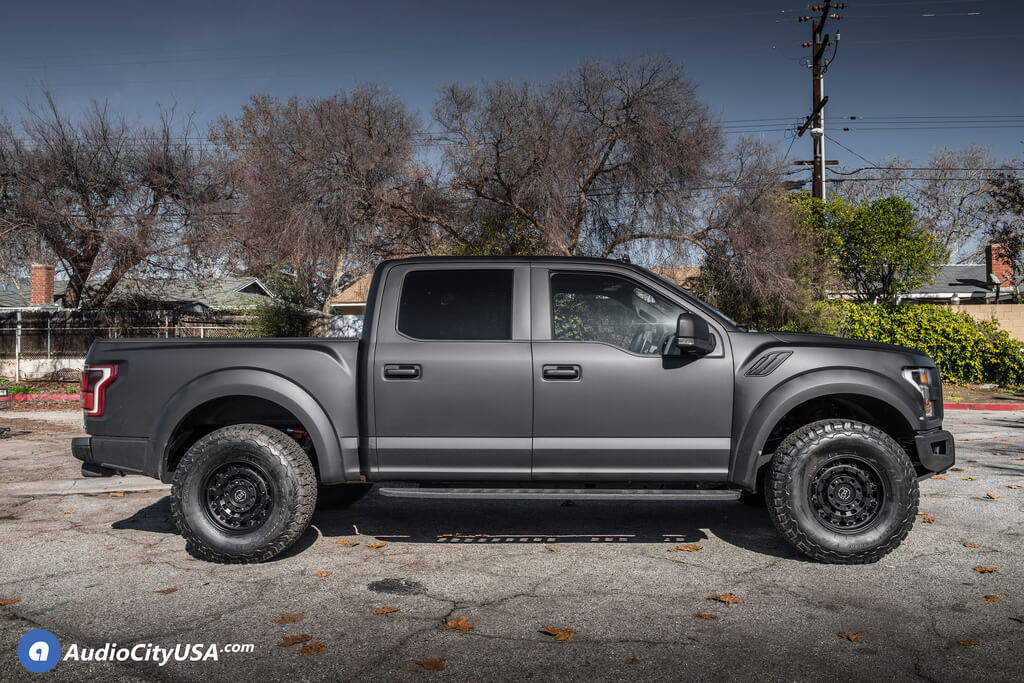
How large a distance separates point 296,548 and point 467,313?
206 centimetres

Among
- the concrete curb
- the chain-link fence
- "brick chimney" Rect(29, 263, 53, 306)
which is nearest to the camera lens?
the concrete curb

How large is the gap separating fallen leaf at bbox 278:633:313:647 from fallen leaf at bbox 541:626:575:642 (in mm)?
1178

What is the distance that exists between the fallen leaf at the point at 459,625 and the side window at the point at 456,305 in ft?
6.26

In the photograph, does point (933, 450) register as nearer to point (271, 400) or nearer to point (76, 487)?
point (271, 400)

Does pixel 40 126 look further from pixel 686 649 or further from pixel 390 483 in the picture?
pixel 686 649

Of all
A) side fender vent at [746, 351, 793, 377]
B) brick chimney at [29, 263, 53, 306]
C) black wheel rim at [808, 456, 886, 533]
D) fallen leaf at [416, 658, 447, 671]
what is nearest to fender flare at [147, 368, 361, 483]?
fallen leaf at [416, 658, 447, 671]

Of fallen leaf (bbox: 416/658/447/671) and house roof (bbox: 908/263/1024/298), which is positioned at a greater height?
house roof (bbox: 908/263/1024/298)

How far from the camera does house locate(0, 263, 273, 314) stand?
22.3 metres

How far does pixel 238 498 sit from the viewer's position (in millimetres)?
5117

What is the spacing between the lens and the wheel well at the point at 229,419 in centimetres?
538

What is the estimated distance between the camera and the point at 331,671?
11.4 feet

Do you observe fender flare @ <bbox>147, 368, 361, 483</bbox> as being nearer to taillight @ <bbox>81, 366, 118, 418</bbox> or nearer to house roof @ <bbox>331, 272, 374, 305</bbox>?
taillight @ <bbox>81, 366, 118, 418</bbox>

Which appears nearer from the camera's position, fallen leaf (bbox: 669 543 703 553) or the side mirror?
the side mirror

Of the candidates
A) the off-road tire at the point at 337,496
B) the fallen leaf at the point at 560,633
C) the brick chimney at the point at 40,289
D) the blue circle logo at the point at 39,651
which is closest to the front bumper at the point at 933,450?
the fallen leaf at the point at 560,633
